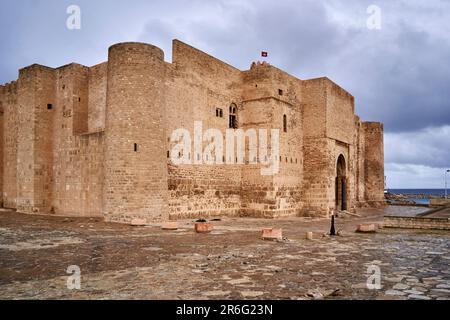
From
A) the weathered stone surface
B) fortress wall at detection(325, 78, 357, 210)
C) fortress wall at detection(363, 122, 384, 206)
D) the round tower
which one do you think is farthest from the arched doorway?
the round tower

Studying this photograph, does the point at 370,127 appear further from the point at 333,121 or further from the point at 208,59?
the point at 208,59

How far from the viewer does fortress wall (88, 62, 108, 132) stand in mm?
18047

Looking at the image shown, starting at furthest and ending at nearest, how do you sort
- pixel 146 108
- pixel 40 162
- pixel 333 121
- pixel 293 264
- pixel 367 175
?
1. pixel 367 175
2. pixel 333 121
3. pixel 40 162
4. pixel 146 108
5. pixel 293 264

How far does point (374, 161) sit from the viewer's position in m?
35.9

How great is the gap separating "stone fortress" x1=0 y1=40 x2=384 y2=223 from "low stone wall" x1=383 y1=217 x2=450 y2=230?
657 cm

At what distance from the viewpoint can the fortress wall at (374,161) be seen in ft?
117

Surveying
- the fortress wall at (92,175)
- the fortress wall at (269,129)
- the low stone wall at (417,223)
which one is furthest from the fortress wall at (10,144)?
the low stone wall at (417,223)

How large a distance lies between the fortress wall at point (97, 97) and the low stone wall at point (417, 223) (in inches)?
536

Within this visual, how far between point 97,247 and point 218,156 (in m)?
11.3

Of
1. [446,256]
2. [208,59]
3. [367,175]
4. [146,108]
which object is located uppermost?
[208,59]

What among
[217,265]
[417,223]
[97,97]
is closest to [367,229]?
[417,223]

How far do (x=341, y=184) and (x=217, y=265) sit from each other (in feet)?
66.6
